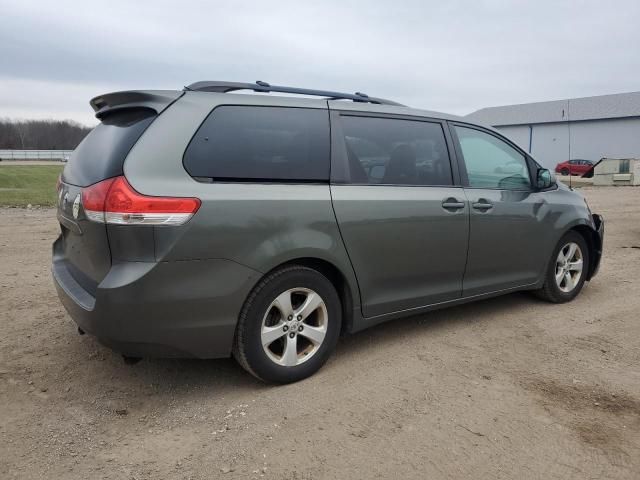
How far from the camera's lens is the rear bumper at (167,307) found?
277 centimetres

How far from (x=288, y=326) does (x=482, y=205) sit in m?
1.89

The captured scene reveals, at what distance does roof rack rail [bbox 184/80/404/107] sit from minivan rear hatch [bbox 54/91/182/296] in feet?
0.70

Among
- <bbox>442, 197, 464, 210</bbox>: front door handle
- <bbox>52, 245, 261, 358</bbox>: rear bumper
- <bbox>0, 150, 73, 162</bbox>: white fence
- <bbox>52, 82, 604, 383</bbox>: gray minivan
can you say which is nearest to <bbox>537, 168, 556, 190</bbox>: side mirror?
<bbox>52, 82, 604, 383</bbox>: gray minivan

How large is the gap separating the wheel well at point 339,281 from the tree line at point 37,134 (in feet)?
276

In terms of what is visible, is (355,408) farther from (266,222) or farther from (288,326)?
(266,222)

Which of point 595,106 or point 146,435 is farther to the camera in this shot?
point 595,106

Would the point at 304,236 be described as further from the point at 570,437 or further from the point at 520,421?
the point at 570,437

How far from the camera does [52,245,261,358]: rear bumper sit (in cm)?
277

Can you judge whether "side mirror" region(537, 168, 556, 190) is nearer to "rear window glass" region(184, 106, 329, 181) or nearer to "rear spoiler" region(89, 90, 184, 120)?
"rear window glass" region(184, 106, 329, 181)

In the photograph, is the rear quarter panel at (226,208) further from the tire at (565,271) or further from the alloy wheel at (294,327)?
the tire at (565,271)

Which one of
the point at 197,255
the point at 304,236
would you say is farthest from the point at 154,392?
the point at 304,236

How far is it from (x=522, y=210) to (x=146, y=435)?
131 inches

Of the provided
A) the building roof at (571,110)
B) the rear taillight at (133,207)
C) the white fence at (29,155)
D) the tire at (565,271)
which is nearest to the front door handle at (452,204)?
the tire at (565,271)

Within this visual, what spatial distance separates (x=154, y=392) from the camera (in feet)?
10.6
